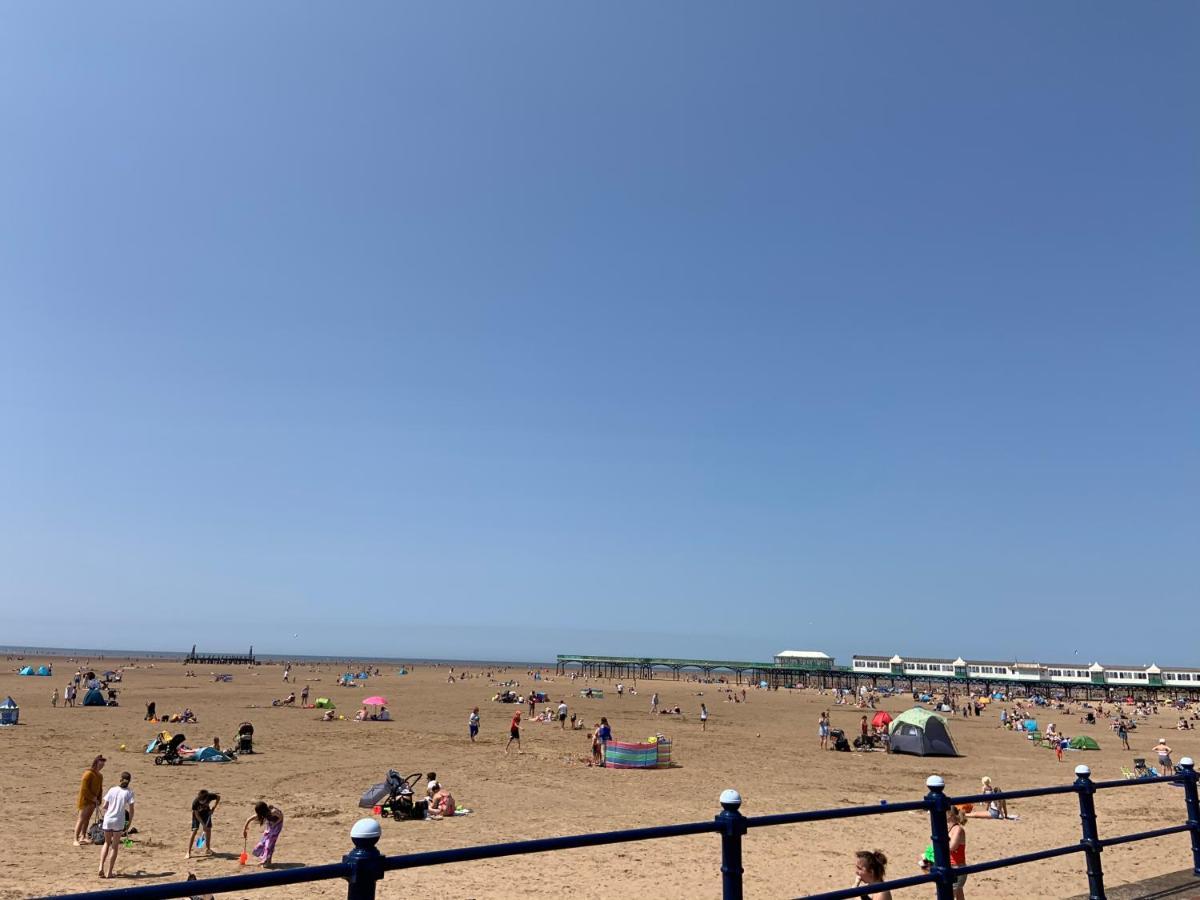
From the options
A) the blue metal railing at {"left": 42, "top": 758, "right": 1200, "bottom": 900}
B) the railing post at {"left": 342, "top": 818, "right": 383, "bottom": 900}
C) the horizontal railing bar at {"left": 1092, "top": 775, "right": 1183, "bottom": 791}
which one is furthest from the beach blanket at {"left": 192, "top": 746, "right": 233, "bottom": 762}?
the railing post at {"left": 342, "top": 818, "right": 383, "bottom": 900}

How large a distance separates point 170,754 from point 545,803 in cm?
1137

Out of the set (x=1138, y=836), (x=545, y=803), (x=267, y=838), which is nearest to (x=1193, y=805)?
(x=1138, y=836)

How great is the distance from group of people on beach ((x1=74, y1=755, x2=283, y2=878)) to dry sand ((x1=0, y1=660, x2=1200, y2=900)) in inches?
10.2

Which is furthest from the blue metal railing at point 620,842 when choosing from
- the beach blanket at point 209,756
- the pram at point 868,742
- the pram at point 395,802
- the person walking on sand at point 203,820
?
the pram at point 868,742

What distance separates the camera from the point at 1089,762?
97.1ft

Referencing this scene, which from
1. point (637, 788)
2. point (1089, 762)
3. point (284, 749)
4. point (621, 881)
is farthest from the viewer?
point (1089, 762)

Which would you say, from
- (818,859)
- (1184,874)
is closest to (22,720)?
(818,859)

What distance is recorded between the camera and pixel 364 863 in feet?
9.60

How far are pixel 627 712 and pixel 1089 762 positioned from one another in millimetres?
26130

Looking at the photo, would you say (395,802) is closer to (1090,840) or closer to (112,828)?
(112,828)

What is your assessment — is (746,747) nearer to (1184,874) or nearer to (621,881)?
(621,881)

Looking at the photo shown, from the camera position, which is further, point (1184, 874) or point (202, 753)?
point (202, 753)

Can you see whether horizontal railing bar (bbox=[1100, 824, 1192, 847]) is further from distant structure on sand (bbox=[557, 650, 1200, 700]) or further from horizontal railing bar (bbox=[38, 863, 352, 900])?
distant structure on sand (bbox=[557, 650, 1200, 700])

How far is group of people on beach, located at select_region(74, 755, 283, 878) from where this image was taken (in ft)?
35.9
